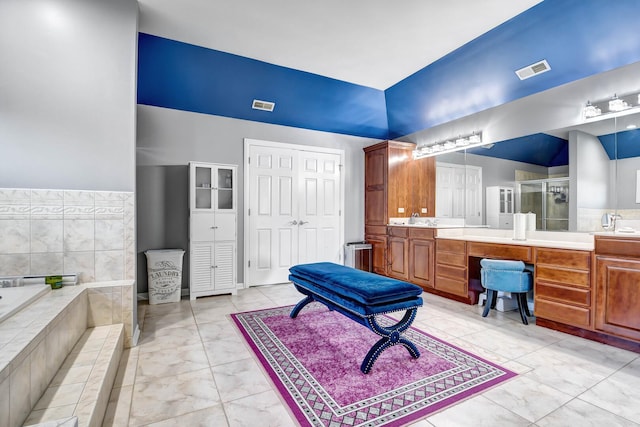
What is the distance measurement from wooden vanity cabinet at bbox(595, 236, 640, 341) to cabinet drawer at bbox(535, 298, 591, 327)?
9 cm

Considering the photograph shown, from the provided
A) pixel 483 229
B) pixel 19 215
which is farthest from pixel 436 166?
pixel 19 215

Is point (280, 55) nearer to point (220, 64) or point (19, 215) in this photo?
point (220, 64)

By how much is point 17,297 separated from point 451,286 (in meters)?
4.21

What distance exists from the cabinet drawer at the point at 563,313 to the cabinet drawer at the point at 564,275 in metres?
0.22

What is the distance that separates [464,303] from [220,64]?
4230 millimetres

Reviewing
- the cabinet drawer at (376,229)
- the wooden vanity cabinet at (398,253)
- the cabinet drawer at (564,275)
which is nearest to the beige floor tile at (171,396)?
the cabinet drawer at (564,275)

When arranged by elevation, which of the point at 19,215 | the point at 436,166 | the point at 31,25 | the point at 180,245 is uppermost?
the point at 31,25

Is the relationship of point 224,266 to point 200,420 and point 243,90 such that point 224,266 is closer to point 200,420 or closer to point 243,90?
point 243,90

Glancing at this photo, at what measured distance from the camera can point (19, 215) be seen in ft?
8.04

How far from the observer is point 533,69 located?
3385mm

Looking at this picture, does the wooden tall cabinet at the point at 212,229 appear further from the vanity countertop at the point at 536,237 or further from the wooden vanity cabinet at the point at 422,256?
the vanity countertop at the point at 536,237

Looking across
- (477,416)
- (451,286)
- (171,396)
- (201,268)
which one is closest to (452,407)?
(477,416)

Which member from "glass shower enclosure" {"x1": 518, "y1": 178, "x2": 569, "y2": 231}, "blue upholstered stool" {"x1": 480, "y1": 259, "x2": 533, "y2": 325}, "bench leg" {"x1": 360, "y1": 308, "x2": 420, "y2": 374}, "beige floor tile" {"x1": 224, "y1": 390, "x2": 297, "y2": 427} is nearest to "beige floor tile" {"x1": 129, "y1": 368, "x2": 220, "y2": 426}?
"beige floor tile" {"x1": 224, "y1": 390, "x2": 297, "y2": 427}

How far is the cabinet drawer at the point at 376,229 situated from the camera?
5.22 meters
